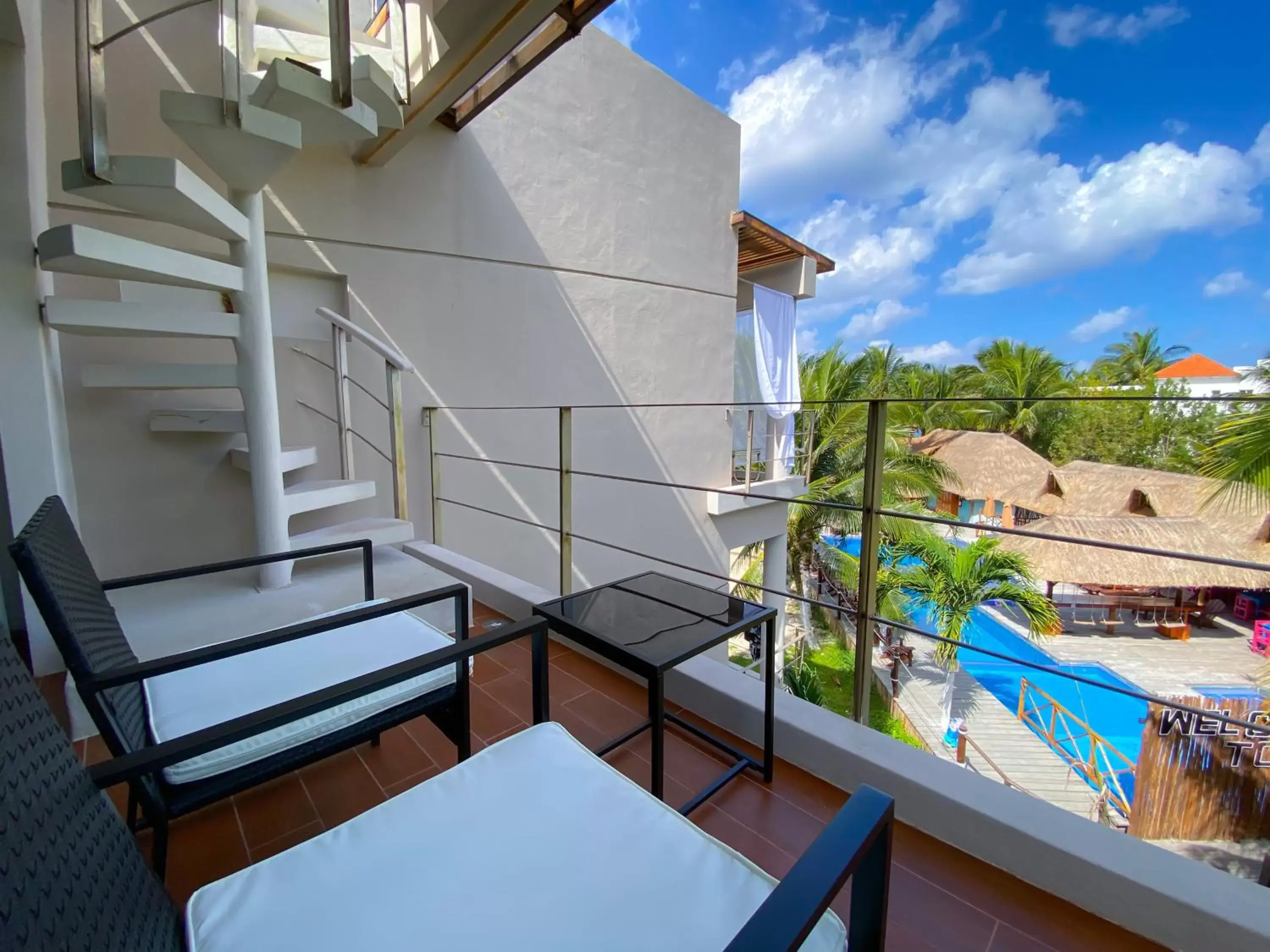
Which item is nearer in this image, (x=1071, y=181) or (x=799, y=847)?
(x=799, y=847)

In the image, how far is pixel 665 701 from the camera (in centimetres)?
181

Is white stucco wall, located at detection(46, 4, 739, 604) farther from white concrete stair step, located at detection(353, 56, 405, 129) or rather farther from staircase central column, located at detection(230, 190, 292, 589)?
white concrete stair step, located at detection(353, 56, 405, 129)

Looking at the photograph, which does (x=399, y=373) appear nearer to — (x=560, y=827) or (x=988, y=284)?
(x=560, y=827)

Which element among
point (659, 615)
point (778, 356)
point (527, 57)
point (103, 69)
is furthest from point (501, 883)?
point (778, 356)

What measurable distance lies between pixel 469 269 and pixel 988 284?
176 ft

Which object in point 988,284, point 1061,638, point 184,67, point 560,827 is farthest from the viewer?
point 988,284

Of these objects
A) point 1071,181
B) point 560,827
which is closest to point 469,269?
point 560,827

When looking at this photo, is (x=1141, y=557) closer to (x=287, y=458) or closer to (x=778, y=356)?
(x=778, y=356)

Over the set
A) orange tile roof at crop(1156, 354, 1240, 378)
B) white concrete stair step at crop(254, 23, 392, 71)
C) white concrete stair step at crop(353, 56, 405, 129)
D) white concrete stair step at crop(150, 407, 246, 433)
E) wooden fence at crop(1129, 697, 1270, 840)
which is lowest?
wooden fence at crop(1129, 697, 1270, 840)

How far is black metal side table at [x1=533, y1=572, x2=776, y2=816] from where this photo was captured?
1.18 meters

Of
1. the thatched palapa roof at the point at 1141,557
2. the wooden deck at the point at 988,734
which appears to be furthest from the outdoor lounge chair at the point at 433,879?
the thatched palapa roof at the point at 1141,557

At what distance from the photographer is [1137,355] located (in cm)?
2344

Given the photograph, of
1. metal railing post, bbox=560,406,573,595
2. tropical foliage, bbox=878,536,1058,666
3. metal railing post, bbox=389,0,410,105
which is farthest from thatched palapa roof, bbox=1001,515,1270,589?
metal railing post, bbox=389,0,410,105

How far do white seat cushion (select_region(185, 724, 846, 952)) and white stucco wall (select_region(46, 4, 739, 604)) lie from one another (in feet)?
9.14
